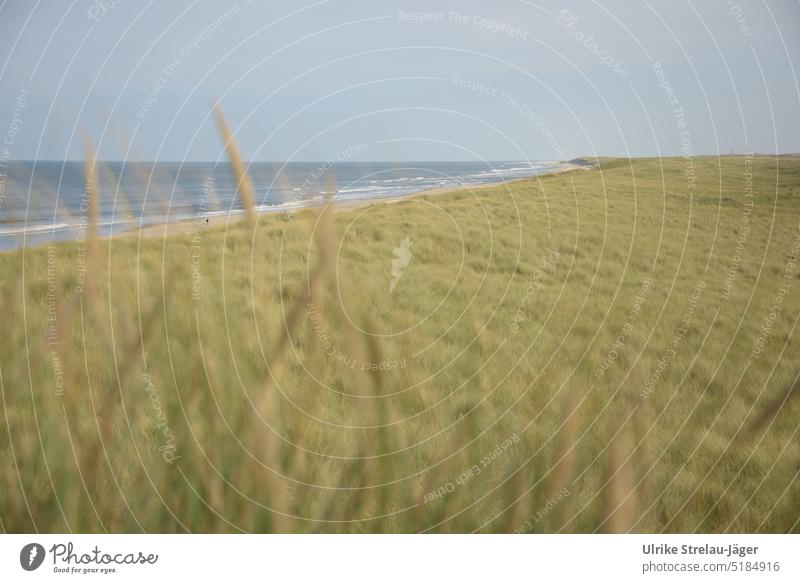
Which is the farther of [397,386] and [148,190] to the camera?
[397,386]

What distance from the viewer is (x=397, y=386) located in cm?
94

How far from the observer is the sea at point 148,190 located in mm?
733

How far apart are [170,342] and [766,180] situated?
1.61 m

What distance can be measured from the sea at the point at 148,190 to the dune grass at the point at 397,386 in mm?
53

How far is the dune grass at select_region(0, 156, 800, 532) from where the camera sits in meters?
0.70

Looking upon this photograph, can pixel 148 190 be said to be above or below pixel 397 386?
above

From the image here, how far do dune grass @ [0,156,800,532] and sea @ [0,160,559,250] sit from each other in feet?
0.17

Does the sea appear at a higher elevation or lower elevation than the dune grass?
higher

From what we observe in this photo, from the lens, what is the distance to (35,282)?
97 centimetres

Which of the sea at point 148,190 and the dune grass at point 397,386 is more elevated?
the sea at point 148,190

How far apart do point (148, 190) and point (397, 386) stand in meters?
0.50

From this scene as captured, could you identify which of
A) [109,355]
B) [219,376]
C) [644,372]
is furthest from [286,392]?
[644,372]

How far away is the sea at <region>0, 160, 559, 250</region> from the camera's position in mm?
733
